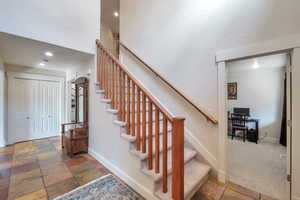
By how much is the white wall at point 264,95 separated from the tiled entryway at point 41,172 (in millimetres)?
5226

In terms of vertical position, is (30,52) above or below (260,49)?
above

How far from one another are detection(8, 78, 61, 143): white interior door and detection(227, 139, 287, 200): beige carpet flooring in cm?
558

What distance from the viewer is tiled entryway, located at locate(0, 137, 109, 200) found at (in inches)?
73.7

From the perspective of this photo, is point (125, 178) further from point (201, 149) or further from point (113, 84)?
point (113, 84)

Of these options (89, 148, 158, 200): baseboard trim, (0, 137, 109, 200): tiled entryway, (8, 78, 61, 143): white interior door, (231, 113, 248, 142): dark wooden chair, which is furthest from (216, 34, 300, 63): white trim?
(8, 78, 61, 143): white interior door

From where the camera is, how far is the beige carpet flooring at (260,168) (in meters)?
2.04

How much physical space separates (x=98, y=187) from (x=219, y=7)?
3.55m

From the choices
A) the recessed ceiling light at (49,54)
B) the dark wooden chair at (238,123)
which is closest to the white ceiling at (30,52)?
the recessed ceiling light at (49,54)

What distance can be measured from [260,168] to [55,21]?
5.07m

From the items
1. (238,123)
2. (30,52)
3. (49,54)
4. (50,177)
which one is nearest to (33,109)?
(30,52)

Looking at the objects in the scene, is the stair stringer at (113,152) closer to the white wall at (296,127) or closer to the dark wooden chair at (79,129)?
the dark wooden chair at (79,129)

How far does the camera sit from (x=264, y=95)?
4711 millimetres

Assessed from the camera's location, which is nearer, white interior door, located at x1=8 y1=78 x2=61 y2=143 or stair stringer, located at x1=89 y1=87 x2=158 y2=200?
stair stringer, located at x1=89 y1=87 x2=158 y2=200

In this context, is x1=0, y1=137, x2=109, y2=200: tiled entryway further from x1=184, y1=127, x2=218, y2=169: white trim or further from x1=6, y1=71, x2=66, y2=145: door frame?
x1=184, y1=127, x2=218, y2=169: white trim
